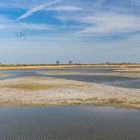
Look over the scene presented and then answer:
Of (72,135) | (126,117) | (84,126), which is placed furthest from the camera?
(126,117)

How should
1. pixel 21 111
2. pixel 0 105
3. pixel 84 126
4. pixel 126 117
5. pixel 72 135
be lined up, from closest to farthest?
pixel 72 135 < pixel 84 126 < pixel 126 117 < pixel 21 111 < pixel 0 105

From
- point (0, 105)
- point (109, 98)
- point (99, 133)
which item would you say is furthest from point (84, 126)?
point (109, 98)

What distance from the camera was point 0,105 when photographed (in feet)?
83.0

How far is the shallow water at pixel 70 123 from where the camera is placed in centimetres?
1528

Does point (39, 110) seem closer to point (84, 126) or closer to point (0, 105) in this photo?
point (0, 105)

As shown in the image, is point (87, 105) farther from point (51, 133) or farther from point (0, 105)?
point (51, 133)

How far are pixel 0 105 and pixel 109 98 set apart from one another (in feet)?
32.6

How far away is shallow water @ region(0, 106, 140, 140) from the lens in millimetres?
15280

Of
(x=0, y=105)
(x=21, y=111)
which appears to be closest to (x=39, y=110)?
(x=21, y=111)

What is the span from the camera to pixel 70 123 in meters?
18.2

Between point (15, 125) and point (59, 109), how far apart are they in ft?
19.8

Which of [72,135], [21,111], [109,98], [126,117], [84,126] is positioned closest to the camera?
[72,135]

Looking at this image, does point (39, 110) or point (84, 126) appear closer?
point (84, 126)

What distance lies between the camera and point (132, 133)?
51.5 feet
